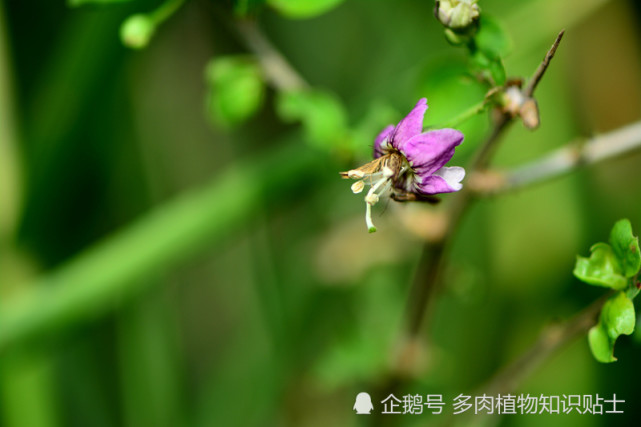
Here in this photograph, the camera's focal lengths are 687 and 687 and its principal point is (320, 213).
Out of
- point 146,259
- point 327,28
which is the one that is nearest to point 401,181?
point 146,259

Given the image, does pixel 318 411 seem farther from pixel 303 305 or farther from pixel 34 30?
pixel 34 30

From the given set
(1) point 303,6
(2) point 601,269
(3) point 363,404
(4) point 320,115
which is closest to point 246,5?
(1) point 303,6

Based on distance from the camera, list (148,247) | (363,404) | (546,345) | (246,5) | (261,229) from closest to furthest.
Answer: (246,5) < (546,345) < (363,404) < (148,247) < (261,229)

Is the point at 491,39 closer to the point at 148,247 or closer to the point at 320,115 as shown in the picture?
the point at 320,115

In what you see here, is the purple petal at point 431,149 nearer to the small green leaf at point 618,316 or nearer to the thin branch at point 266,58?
the small green leaf at point 618,316

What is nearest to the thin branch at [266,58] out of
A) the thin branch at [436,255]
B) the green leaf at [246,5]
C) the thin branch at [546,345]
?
the green leaf at [246,5]

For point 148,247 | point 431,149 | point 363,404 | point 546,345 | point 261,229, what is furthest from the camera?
point 261,229
